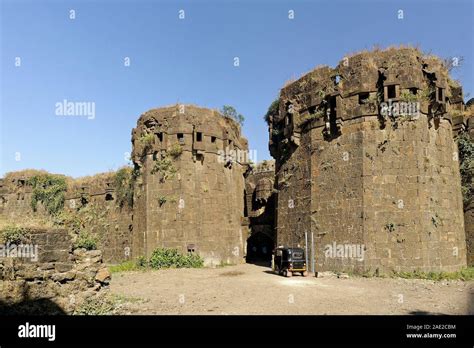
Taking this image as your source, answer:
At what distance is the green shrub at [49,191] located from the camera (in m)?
31.1

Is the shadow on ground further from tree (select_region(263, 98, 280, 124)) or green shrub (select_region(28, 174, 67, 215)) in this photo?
green shrub (select_region(28, 174, 67, 215))

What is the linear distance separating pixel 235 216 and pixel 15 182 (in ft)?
68.9

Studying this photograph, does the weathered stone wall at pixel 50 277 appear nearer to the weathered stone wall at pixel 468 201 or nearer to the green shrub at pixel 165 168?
the green shrub at pixel 165 168

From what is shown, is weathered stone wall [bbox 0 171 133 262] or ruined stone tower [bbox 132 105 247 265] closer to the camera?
ruined stone tower [bbox 132 105 247 265]

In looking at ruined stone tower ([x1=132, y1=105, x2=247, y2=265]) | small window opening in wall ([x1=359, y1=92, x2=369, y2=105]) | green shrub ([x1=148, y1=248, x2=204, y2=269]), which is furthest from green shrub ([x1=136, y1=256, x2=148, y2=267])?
small window opening in wall ([x1=359, y1=92, x2=369, y2=105])

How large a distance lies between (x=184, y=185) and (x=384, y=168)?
1261 cm

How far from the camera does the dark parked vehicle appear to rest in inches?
Answer: 699

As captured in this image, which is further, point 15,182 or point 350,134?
point 15,182

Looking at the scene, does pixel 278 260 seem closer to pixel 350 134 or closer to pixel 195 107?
pixel 350 134

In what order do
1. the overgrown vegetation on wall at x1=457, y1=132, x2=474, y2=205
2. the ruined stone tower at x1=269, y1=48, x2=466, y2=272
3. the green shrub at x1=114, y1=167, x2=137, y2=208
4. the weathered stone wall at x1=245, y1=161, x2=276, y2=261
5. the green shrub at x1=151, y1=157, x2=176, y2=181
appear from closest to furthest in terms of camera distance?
the ruined stone tower at x1=269, y1=48, x2=466, y2=272, the overgrown vegetation on wall at x1=457, y1=132, x2=474, y2=205, the green shrub at x1=151, y1=157, x2=176, y2=181, the weathered stone wall at x1=245, y1=161, x2=276, y2=261, the green shrub at x1=114, y1=167, x2=137, y2=208

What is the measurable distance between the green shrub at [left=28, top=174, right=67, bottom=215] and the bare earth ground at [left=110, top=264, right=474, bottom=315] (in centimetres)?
1675
